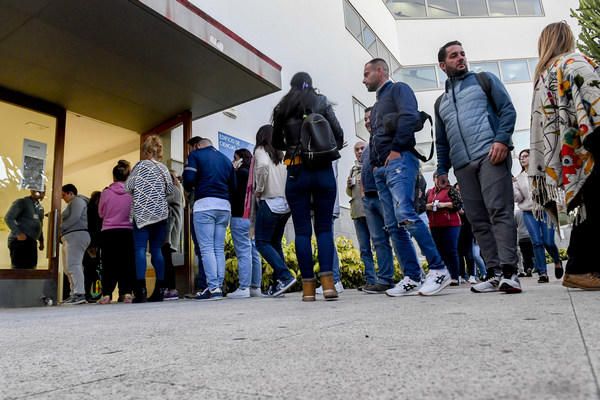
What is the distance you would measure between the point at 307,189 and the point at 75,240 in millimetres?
4002

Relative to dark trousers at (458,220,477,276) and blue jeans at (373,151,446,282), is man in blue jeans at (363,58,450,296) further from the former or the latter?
dark trousers at (458,220,477,276)

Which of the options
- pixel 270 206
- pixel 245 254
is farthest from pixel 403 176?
pixel 245 254

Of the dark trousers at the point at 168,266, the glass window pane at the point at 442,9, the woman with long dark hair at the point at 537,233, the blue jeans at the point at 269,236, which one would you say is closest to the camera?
the blue jeans at the point at 269,236

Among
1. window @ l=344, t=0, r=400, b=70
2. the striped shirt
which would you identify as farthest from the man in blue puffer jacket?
window @ l=344, t=0, r=400, b=70

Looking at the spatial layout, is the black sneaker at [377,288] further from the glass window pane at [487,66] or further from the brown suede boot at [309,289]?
the glass window pane at [487,66]

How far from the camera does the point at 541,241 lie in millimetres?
6012

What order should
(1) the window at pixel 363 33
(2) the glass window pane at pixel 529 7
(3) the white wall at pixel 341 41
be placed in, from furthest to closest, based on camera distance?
(2) the glass window pane at pixel 529 7 < (1) the window at pixel 363 33 < (3) the white wall at pixel 341 41

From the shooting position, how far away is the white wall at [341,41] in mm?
8391

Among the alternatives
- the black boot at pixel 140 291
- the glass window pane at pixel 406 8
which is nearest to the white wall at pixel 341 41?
the glass window pane at pixel 406 8

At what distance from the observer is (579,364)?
3.02ft

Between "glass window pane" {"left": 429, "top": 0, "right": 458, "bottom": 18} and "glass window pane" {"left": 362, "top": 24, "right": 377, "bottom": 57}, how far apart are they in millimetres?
4609

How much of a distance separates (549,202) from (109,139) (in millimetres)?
7569

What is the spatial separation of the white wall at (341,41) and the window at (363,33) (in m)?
0.26

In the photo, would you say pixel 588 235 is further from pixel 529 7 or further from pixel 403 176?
pixel 529 7
